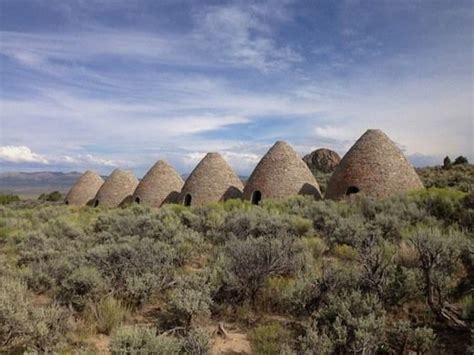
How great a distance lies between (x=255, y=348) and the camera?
4758mm

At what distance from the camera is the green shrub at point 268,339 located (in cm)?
464

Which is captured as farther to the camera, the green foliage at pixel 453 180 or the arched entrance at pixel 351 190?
the green foliage at pixel 453 180

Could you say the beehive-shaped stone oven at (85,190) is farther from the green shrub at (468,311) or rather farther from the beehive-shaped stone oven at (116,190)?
the green shrub at (468,311)

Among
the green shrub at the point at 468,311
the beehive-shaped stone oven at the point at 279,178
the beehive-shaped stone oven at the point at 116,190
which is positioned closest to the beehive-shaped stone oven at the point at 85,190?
the beehive-shaped stone oven at the point at 116,190

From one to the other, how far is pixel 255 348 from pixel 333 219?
6563mm

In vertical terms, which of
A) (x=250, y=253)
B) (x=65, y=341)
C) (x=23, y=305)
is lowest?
(x=65, y=341)

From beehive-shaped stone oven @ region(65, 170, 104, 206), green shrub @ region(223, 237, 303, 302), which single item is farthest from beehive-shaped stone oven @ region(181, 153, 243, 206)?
green shrub @ region(223, 237, 303, 302)

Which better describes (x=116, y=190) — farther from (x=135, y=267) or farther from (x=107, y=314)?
(x=107, y=314)

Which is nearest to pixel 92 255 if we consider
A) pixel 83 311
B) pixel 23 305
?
pixel 83 311

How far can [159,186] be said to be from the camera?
72.2 ft

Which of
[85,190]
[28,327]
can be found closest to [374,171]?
[28,327]

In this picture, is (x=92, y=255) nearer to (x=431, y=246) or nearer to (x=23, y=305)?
(x=23, y=305)

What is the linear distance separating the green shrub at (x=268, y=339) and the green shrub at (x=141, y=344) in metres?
0.97

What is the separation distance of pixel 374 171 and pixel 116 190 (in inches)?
606
